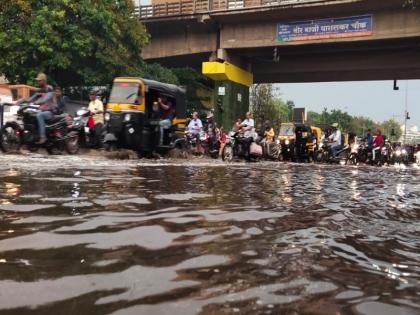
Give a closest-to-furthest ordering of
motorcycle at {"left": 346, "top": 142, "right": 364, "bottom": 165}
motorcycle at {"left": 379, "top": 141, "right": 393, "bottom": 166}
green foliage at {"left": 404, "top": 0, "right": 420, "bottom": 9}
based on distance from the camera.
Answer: green foliage at {"left": 404, "top": 0, "right": 420, "bottom": 9}, motorcycle at {"left": 346, "top": 142, "right": 364, "bottom": 165}, motorcycle at {"left": 379, "top": 141, "right": 393, "bottom": 166}

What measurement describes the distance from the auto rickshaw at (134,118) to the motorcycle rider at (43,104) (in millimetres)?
2070

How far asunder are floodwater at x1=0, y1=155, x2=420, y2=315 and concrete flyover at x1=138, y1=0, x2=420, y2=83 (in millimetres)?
23520

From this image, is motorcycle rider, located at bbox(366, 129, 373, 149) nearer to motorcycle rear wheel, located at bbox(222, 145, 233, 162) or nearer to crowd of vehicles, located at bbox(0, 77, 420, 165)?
crowd of vehicles, located at bbox(0, 77, 420, 165)

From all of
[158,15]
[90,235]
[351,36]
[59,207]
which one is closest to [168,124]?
[59,207]

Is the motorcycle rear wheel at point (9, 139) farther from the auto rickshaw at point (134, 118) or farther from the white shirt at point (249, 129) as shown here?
the white shirt at point (249, 129)

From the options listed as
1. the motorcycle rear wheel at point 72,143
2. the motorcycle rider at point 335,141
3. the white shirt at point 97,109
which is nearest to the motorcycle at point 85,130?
the white shirt at point 97,109

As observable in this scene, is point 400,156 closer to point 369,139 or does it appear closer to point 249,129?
point 369,139

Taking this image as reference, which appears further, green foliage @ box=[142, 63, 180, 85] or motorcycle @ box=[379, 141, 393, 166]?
green foliage @ box=[142, 63, 180, 85]

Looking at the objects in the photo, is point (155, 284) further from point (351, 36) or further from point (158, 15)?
point (158, 15)

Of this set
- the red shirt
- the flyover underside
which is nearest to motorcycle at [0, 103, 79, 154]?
the red shirt

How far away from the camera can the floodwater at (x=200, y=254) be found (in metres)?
2.25

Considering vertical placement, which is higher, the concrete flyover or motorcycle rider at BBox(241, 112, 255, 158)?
the concrete flyover

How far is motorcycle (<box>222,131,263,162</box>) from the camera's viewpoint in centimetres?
1691

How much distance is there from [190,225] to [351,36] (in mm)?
25931
